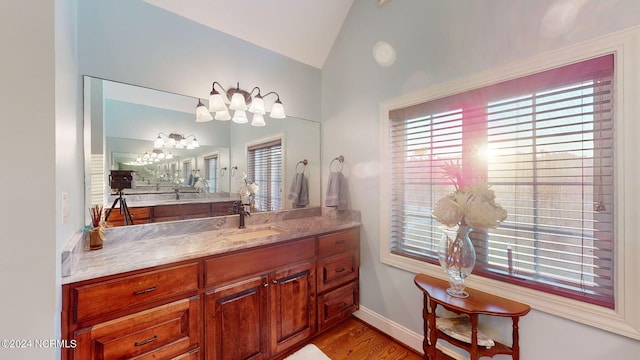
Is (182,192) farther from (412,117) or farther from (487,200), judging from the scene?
(487,200)

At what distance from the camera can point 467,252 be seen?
4.56 ft

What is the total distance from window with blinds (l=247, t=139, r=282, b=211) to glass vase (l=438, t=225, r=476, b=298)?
1.53 m

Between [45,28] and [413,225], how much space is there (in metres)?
2.25

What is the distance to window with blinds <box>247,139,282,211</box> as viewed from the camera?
7.55ft

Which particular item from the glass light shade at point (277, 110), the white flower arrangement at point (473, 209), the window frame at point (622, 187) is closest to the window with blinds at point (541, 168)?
the window frame at point (622, 187)

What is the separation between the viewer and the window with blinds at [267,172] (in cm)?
230

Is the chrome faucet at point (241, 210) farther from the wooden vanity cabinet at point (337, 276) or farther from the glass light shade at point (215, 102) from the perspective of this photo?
the glass light shade at point (215, 102)

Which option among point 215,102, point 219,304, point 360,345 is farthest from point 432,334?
point 215,102

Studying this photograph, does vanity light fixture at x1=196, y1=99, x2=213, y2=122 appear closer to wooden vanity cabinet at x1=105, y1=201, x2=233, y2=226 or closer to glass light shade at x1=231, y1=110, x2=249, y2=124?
glass light shade at x1=231, y1=110, x2=249, y2=124

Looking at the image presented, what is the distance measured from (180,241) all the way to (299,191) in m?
1.22

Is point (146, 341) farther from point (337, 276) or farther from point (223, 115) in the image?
point (223, 115)

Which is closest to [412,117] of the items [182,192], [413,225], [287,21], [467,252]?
[413,225]

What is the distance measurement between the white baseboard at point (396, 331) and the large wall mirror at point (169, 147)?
125cm

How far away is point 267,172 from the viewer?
2.40m
